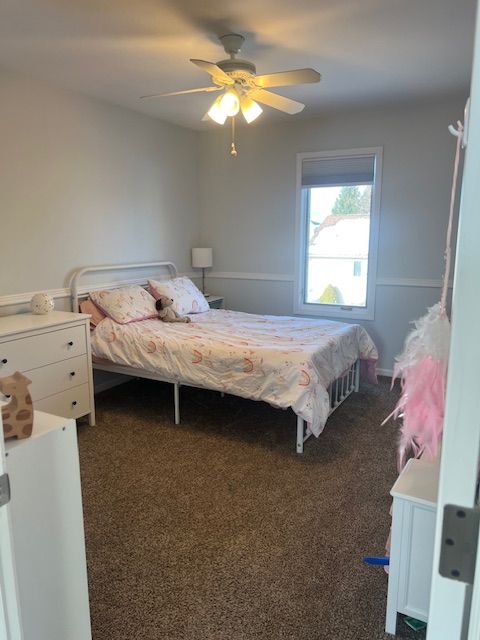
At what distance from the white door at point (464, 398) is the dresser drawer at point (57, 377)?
282cm

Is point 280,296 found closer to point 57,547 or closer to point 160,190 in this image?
point 160,190

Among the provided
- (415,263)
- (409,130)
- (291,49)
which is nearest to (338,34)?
(291,49)

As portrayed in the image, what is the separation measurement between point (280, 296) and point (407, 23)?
286 centimetres

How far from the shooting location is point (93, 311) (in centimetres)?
381

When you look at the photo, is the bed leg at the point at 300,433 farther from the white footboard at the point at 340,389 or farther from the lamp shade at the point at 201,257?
the lamp shade at the point at 201,257

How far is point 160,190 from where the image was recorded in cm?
470

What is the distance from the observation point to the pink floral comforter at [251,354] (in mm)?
2941

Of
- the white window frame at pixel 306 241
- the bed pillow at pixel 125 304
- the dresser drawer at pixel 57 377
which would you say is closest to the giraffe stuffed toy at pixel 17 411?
the dresser drawer at pixel 57 377

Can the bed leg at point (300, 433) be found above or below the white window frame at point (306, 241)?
below

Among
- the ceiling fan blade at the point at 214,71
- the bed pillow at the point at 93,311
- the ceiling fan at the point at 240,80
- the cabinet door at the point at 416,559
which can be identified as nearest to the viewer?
the cabinet door at the point at 416,559

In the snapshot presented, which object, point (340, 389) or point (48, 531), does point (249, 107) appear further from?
point (48, 531)

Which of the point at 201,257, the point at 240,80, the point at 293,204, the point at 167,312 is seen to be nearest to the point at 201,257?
the point at 201,257

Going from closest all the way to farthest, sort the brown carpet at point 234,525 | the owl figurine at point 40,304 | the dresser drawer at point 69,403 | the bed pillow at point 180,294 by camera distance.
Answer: the brown carpet at point 234,525, the dresser drawer at point 69,403, the owl figurine at point 40,304, the bed pillow at point 180,294

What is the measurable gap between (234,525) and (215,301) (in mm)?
3092
